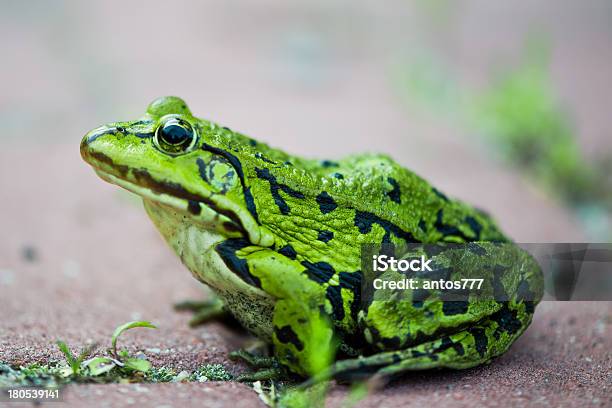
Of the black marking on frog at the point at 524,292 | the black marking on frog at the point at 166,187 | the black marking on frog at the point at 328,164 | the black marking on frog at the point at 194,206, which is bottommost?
the black marking on frog at the point at 524,292

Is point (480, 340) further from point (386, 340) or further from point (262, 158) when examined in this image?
point (262, 158)

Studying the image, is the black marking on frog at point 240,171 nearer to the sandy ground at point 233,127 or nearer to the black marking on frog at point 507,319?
the sandy ground at point 233,127

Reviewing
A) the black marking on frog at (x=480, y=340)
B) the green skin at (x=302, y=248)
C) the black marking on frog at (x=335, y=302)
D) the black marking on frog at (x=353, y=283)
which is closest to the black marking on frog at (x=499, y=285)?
the green skin at (x=302, y=248)

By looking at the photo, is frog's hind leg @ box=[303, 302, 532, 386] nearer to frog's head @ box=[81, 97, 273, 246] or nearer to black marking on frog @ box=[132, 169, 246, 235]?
frog's head @ box=[81, 97, 273, 246]

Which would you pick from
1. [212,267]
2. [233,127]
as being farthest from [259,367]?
[233,127]

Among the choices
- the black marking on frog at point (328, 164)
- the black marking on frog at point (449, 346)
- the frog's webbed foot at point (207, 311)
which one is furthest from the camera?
the frog's webbed foot at point (207, 311)

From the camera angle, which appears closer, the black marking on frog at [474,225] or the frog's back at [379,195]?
the frog's back at [379,195]

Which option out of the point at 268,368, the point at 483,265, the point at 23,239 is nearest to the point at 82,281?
the point at 23,239
